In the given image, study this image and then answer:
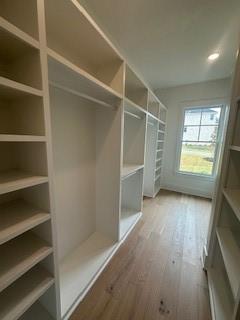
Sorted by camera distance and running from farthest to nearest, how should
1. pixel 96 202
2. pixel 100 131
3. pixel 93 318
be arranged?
1. pixel 96 202
2. pixel 100 131
3. pixel 93 318

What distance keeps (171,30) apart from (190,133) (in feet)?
7.87

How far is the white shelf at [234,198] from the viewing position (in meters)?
0.96

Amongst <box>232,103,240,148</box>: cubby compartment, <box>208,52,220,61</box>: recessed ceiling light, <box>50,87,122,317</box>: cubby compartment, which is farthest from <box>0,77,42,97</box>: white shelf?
<box>208,52,220,61</box>: recessed ceiling light

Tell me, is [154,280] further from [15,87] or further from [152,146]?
[152,146]

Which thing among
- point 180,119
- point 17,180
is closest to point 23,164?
point 17,180

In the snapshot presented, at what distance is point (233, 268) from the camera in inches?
39.7

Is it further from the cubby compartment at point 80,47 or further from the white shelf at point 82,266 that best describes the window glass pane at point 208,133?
the white shelf at point 82,266

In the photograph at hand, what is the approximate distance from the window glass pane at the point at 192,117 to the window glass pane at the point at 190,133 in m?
0.12

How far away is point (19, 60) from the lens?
2.67ft

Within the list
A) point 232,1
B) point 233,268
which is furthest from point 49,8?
point 233,268

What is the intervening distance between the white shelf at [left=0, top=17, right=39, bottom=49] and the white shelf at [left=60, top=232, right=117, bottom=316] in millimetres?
1759

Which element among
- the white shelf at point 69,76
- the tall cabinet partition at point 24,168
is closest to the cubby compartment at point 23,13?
the tall cabinet partition at point 24,168

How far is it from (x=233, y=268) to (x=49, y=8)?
82.8 inches

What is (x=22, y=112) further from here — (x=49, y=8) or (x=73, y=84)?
(x=49, y=8)
